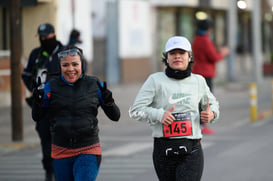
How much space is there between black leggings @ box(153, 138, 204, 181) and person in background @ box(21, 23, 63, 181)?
2949 mm

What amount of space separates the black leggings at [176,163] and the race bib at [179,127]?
66mm

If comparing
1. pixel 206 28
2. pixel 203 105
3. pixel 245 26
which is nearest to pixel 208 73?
pixel 206 28

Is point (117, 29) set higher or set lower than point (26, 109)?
higher

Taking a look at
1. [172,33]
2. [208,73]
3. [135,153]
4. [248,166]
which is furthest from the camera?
[172,33]

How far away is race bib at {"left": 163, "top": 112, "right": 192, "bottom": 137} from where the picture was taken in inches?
235

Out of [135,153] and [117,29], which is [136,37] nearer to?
[117,29]

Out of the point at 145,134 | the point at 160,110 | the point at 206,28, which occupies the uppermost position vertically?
the point at 206,28

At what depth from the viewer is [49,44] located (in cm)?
915

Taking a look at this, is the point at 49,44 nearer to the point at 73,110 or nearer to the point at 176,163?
the point at 73,110

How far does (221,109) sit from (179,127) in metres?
13.7

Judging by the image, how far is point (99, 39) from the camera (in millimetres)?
28672

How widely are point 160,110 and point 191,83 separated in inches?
14.9

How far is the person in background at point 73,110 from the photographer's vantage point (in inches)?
244

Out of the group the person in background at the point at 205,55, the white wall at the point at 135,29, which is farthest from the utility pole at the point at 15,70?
the white wall at the point at 135,29
